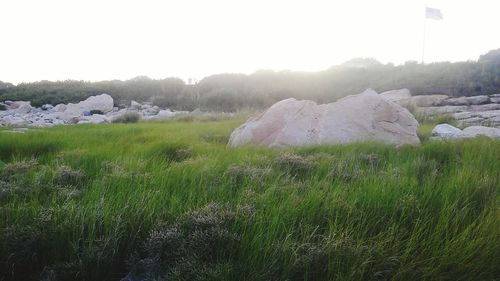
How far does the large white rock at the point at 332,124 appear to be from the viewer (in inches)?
266

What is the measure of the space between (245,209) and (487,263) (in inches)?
54.2

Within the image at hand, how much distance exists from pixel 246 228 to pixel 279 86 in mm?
25194

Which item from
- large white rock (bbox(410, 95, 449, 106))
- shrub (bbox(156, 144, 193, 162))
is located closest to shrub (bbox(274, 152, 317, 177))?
shrub (bbox(156, 144, 193, 162))

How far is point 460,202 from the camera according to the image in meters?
2.87

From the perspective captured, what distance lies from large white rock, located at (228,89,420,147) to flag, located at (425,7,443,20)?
69.8 feet

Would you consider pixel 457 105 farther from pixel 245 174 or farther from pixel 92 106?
pixel 92 106

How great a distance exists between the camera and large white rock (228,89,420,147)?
675 cm

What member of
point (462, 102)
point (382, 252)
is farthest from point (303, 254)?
point (462, 102)

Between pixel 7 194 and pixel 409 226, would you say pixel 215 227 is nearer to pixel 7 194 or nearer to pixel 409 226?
pixel 409 226

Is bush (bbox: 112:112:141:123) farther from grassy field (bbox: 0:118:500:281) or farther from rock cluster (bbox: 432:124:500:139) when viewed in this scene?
grassy field (bbox: 0:118:500:281)

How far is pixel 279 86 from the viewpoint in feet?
88.8

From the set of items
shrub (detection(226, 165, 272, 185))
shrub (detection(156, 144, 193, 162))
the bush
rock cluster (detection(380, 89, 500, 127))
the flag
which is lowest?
rock cluster (detection(380, 89, 500, 127))

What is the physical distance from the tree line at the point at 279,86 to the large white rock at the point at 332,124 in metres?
13.5

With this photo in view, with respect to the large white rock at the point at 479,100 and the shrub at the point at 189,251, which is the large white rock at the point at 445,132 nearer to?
the shrub at the point at 189,251
